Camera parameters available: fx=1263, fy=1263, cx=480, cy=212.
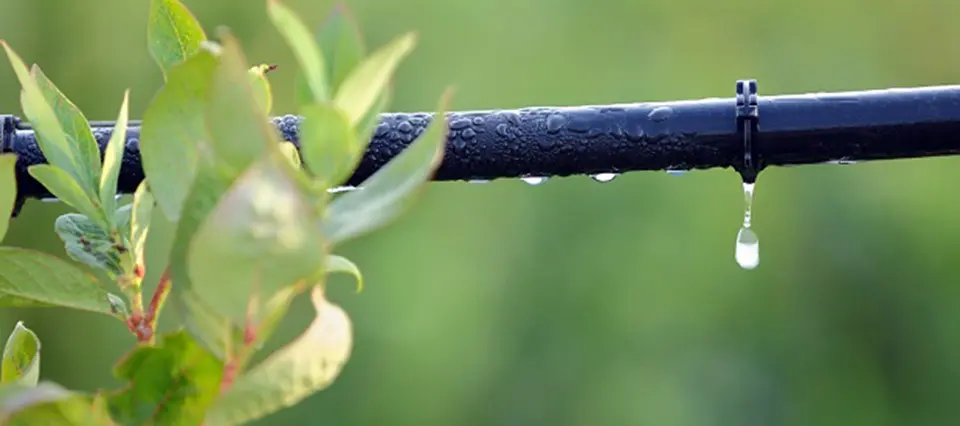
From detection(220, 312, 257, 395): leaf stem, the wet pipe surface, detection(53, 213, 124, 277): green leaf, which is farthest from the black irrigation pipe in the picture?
detection(220, 312, 257, 395): leaf stem

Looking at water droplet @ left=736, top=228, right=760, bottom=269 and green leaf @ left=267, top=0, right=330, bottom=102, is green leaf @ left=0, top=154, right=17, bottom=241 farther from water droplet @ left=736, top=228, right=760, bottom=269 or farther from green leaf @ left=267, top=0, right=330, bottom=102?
water droplet @ left=736, top=228, right=760, bottom=269

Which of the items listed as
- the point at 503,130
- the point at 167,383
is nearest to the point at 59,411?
the point at 167,383

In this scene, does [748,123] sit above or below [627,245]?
above

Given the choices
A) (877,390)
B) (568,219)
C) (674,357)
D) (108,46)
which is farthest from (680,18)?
(108,46)

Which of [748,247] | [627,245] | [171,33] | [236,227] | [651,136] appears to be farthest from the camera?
[627,245]

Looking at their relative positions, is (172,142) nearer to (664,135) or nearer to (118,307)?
(118,307)

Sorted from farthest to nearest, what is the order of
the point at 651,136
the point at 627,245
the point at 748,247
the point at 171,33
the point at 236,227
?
the point at 627,245 → the point at 748,247 → the point at 651,136 → the point at 171,33 → the point at 236,227

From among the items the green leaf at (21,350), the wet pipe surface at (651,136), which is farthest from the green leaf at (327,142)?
the wet pipe surface at (651,136)
